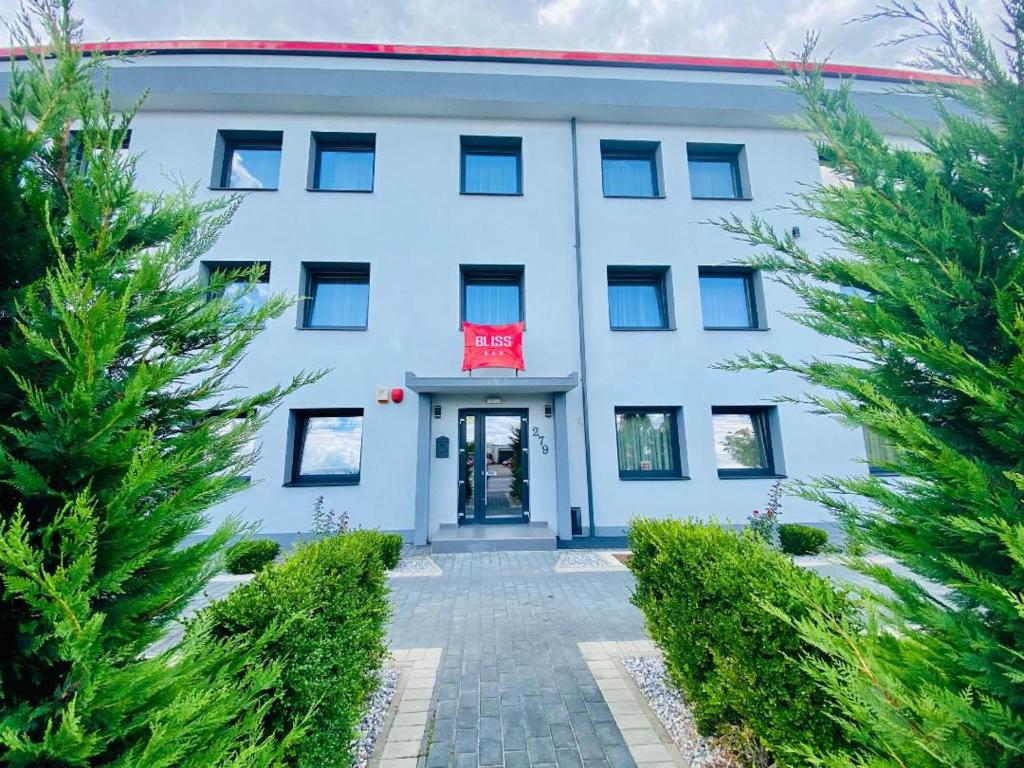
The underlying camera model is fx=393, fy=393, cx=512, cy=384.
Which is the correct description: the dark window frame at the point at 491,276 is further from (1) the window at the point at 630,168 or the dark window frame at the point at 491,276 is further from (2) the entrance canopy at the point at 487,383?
(1) the window at the point at 630,168

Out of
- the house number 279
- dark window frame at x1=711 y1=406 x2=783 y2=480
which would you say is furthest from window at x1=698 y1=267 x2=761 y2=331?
the house number 279

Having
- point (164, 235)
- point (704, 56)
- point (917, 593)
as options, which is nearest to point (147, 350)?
point (164, 235)

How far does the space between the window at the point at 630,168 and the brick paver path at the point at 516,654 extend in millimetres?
8767

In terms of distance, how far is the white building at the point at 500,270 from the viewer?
834 cm

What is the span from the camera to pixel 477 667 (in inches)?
144

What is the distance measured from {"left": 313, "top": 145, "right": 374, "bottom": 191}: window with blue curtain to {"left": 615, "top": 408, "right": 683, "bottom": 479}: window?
8.19 m

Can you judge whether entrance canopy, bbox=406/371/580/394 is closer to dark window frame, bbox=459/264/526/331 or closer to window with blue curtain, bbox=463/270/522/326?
dark window frame, bbox=459/264/526/331

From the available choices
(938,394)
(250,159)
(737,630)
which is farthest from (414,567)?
(250,159)

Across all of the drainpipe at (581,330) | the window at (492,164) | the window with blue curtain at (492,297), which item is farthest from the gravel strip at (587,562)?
the window at (492,164)

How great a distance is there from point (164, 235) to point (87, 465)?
1.03 meters

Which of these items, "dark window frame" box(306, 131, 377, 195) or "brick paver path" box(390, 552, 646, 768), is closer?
"brick paver path" box(390, 552, 646, 768)

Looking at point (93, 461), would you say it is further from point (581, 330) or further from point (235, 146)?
point (235, 146)

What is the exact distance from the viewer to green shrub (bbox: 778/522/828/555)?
7.25m

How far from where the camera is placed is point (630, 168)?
10.0 metres
